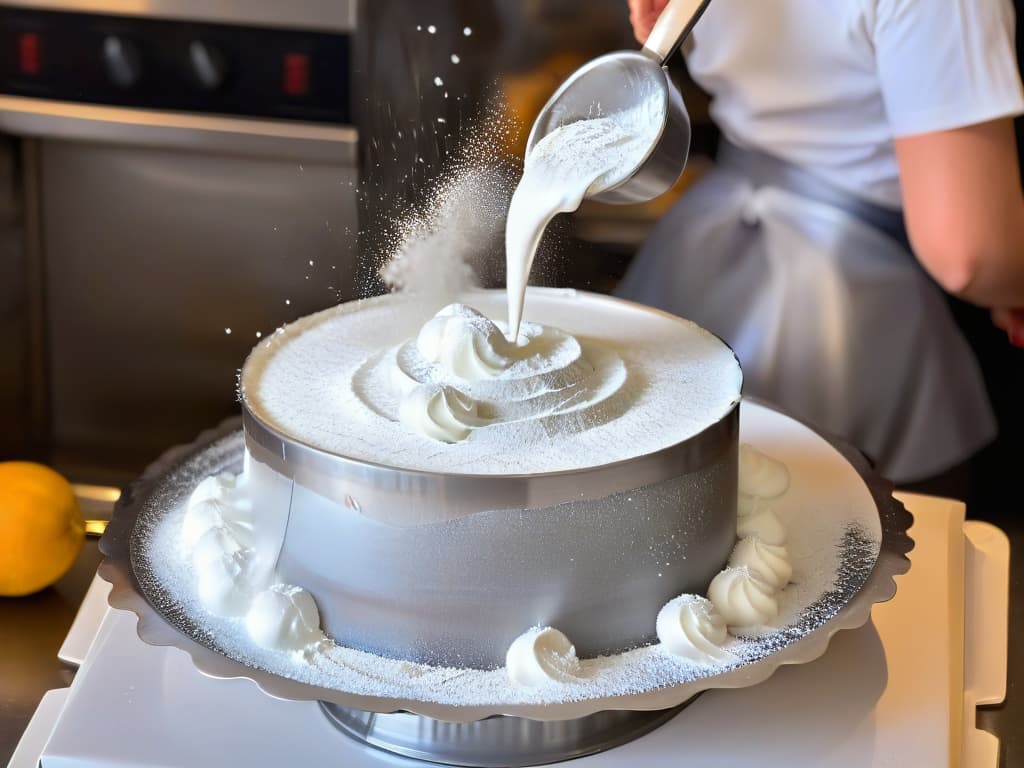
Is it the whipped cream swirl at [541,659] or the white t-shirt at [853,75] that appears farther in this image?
the white t-shirt at [853,75]

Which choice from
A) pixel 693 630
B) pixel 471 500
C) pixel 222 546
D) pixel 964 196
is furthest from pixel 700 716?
pixel 964 196

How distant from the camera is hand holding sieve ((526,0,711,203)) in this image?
106 cm

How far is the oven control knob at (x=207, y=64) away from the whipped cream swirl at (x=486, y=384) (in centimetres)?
123

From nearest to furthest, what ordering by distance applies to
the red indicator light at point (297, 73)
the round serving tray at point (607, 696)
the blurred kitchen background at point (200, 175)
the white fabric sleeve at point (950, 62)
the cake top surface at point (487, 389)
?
the round serving tray at point (607, 696) < the cake top surface at point (487, 389) < the white fabric sleeve at point (950, 62) < the blurred kitchen background at point (200, 175) < the red indicator light at point (297, 73)

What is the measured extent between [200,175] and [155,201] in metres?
0.11

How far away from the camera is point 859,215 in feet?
5.72

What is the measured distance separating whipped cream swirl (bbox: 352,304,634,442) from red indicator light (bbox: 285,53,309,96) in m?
1.19

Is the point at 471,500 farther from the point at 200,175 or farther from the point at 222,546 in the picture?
the point at 200,175

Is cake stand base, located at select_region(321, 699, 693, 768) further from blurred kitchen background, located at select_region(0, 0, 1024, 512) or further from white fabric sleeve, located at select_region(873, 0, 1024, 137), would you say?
blurred kitchen background, located at select_region(0, 0, 1024, 512)

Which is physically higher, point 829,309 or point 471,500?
point 471,500

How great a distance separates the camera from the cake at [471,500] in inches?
34.8

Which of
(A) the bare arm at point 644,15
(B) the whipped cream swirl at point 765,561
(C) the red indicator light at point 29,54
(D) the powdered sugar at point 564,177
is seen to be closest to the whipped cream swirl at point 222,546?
(D) the powdered sugar at point 564,177

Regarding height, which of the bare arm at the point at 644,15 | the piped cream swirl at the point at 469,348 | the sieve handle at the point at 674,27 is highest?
the sieve handle at the point at 674,27

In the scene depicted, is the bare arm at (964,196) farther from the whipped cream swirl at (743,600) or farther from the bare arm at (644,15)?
the whipped cream swirl at (743,600)
